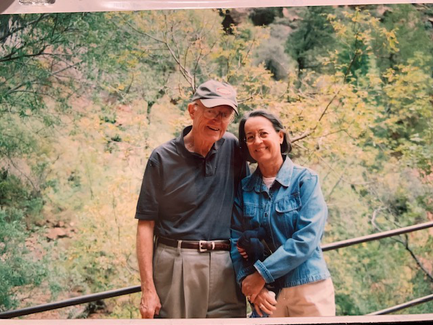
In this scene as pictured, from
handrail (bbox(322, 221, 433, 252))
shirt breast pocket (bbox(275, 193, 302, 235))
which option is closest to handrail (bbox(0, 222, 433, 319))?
handrail (bbox(322, 221, 433, 252))

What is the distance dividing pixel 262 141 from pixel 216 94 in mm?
436

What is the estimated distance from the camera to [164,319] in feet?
9.82

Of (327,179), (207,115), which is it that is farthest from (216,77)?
(327,179)

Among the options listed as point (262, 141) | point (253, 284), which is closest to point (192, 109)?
point (262, 141)

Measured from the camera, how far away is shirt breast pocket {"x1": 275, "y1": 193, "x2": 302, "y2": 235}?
117 inches

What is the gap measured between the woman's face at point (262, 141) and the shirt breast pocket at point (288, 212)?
269 mm

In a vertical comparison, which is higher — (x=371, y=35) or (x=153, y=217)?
(x=371, y=35)

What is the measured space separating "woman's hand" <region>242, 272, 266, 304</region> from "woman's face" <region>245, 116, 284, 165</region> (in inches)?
28.8

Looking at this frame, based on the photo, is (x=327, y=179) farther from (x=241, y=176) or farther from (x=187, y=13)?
(x=187, y=13)

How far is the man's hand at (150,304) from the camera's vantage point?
2.99 metres

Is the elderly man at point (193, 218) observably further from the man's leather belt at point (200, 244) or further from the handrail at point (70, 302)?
the handrail at point (70, 302)

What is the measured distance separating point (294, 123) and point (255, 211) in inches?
25.5

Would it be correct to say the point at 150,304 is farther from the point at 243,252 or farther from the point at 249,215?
the point at 249,215

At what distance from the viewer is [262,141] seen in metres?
A: 3.04
